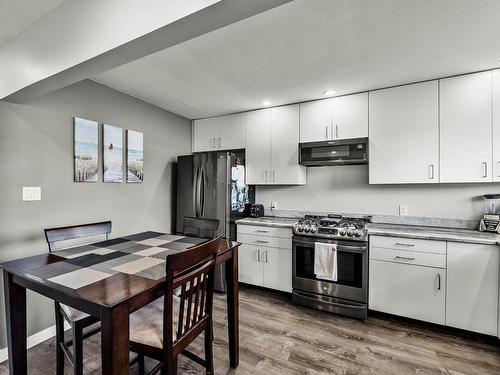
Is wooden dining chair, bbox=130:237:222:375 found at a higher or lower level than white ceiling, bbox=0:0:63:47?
lower

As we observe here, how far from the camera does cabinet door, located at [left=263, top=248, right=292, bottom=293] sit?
2.92 metres

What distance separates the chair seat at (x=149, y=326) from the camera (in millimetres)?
1282

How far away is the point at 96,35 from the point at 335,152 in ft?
7.86

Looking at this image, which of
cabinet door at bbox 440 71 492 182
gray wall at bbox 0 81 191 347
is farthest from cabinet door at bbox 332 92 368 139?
gray wall at bbox 0 81 191 347

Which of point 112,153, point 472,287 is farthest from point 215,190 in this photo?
point 472,287

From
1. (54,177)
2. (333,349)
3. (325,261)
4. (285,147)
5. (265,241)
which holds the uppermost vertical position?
(285,147)

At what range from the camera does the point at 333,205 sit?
3223 mm

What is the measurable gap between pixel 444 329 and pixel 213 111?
3.57m

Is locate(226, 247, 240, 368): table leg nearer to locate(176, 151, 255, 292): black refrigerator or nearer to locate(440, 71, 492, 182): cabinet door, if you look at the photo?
locate(176, 151, 255, 292): black refrigerator

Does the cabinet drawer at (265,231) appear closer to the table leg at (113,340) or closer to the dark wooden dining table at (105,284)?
the dark wooden dining table at (105,284)

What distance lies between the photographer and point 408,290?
2350mm

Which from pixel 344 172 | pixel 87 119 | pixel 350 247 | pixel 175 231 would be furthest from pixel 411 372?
pixel 87 119

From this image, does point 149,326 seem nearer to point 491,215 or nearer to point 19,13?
point 19,13

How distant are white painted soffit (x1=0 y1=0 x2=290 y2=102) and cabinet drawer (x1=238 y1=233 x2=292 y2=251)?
2.31 metres
